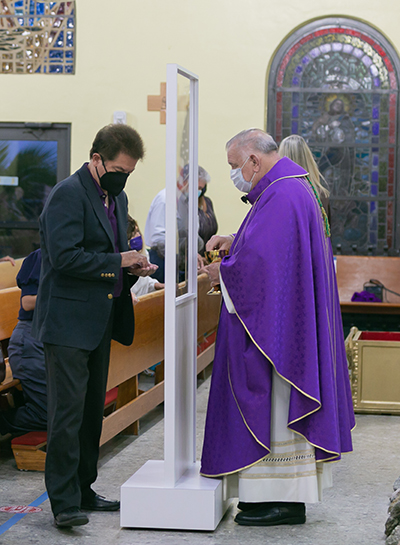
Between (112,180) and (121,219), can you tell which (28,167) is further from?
(112,180)

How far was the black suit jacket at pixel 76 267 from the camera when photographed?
288 cm

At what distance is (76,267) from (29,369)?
3.97 ft

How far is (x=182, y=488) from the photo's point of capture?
9.80 ft

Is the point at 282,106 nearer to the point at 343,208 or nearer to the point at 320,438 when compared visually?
the point at 343,208

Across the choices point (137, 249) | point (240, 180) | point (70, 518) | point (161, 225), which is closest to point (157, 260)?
point (161, 225)

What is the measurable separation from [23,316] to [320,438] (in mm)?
1803

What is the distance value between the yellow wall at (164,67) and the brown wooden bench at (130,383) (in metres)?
3.28

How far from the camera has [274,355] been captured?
294 centimetres

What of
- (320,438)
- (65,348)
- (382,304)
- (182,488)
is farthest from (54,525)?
A: (382,304)

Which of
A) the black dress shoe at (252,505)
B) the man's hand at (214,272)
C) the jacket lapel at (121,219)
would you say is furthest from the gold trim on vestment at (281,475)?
the jacket lapel at (121,219)

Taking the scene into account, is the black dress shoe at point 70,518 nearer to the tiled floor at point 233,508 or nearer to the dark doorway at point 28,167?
the tiled floor at point 233,508

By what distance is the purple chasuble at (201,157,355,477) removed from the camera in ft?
9.68

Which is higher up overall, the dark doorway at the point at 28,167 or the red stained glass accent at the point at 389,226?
the dark doorway at the point at 28,167

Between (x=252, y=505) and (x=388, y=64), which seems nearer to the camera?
(x=252, y=505)
